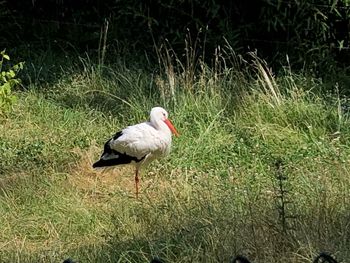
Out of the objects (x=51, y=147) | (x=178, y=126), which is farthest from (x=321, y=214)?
(x=51, y=147)

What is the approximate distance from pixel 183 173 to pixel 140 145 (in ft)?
1.60

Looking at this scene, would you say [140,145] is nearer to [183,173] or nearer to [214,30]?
[183,173]

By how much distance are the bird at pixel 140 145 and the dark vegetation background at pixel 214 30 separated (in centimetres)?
265

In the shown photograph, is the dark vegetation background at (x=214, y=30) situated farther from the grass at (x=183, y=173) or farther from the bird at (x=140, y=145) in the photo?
the bird at (x=140, y=145)

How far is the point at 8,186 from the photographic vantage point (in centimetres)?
568

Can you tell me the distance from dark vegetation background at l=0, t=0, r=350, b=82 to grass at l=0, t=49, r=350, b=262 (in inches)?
26.4

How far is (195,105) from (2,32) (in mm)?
3942

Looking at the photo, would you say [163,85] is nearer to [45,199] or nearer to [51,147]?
[51,147]

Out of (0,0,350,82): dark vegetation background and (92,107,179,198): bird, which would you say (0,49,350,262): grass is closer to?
(92,107,179,198): bird

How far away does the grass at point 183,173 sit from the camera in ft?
13.8

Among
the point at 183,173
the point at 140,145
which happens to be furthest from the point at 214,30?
the point at 140,145

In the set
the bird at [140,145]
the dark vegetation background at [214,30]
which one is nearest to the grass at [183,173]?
the bird at [140,145]

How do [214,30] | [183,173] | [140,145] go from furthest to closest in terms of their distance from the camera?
[214,30]
[183,173]
[140,145]

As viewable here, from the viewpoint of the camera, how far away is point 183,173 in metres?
5.69
